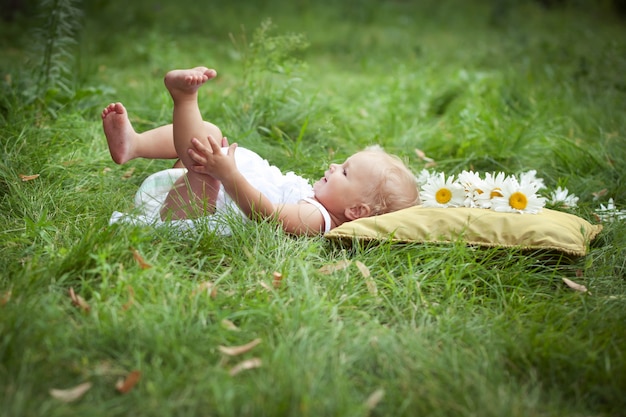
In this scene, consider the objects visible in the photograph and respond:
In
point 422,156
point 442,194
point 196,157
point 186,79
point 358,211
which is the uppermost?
point 186,79

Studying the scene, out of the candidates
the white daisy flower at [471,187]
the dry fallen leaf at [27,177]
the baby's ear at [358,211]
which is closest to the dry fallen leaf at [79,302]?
the dry fallen leaf at [27,177]

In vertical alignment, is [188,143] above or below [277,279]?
above

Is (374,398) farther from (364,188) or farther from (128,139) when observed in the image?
(128,139)

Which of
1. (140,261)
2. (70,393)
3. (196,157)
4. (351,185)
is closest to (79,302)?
(140,261)

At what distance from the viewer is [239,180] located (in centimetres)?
229

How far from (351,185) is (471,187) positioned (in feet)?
1.66

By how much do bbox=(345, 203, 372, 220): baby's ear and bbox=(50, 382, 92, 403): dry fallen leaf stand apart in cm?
130

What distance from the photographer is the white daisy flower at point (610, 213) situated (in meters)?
2.70

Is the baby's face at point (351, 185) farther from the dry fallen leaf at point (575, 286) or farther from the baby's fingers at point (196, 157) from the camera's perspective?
the dry fallen leaf at point (575, 286)

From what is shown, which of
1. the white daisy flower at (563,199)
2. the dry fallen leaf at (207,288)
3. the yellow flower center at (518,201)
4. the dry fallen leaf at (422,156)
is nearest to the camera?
the dry fallen leaf at (207,288)

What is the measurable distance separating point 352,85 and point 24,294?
12.6ft

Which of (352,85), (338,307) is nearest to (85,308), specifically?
(338,307)

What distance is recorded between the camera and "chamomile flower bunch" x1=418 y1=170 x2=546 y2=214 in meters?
2.41

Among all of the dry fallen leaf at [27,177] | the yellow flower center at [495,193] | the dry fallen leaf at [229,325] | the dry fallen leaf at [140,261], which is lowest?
the dry fallen leaf at [27,177]
